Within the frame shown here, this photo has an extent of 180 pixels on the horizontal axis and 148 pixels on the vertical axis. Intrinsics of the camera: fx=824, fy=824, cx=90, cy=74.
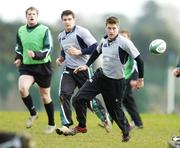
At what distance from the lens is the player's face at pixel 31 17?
13961 mm

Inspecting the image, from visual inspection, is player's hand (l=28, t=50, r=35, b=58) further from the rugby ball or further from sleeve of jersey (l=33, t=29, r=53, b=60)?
the rugby ball

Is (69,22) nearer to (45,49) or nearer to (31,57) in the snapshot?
(45,49)

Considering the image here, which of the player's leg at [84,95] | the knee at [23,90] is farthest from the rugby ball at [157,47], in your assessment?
the knee at [23,90]

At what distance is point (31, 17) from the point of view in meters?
14.0

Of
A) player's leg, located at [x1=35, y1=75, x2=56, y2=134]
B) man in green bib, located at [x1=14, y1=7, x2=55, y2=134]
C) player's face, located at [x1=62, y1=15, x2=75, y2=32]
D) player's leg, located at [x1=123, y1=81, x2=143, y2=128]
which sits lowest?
player's leg, located at [x1=123, y1=81, x2=143, y2=128]

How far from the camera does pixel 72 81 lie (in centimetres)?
1380

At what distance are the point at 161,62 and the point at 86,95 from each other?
4209cm

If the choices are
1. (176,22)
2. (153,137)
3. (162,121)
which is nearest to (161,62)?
(176,22)

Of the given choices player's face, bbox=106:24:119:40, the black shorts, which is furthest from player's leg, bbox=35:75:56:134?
player's face, bbox=106:24:119:40

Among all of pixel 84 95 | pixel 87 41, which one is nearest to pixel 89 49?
pixel 87 41

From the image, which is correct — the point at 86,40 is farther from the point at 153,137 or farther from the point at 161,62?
the point at 161,62

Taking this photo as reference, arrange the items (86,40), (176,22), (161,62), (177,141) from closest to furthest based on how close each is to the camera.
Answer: (177,141) < (86,40) < (161,62) < (176,22)

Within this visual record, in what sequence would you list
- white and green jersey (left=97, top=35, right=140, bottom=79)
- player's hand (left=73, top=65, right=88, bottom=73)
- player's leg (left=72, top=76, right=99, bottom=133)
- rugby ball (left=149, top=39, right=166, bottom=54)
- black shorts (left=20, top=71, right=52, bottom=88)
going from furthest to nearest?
black shorts (left=20, top=71, right=52, bottom=88) → rugby ball (left=149, top=39, right=166, bottom=54) → player's hand (left=73, top=65, right=88, bottom=73) → player's leg (left=72, top=76, right=99, bottom=133) → white and green jersey (left=97, top=35, right=140, bottom=79)

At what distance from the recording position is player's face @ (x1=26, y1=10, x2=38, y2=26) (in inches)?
550
